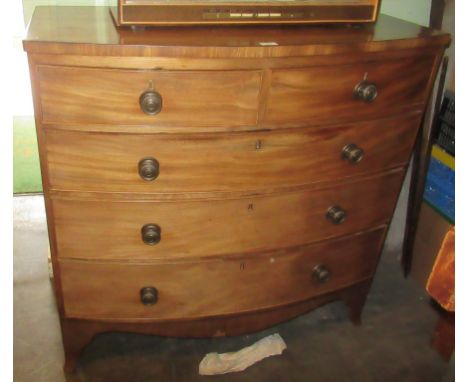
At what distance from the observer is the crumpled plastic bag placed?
1613mm

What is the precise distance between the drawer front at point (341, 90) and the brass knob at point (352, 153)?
0.09 meters

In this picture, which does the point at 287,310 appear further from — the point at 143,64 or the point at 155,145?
the point at 143,64

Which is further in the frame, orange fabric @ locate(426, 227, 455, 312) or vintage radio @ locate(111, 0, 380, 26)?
orange fabric @ locate(426, 227, 455, 312)

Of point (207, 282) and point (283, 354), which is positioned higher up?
point (207, 282)

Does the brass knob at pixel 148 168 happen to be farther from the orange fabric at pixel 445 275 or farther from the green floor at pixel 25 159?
the green floor at pixel 25 159

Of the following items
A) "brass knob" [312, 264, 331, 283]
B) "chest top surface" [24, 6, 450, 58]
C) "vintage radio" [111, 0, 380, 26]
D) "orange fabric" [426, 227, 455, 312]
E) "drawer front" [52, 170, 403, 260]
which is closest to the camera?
"chest top surface" [24, 6, 450, 58]

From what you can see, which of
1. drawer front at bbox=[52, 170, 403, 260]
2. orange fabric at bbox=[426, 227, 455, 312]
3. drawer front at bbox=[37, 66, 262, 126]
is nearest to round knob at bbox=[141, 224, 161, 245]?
drawer front at bbox=[52, 170, 403, 260]

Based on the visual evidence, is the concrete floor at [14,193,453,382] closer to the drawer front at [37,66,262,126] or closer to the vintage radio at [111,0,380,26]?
the drawer front at [37,66,262,126]

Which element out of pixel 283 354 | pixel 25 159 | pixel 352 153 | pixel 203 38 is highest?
pixel 203 38

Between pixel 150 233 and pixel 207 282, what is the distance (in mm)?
261

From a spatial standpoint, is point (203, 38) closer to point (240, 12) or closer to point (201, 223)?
point (240, 12)

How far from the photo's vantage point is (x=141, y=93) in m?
1.08

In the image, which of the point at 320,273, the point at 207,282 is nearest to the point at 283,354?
the point at 320,273

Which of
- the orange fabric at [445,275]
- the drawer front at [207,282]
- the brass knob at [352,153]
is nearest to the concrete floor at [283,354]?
the orange fabric at [445,275]
